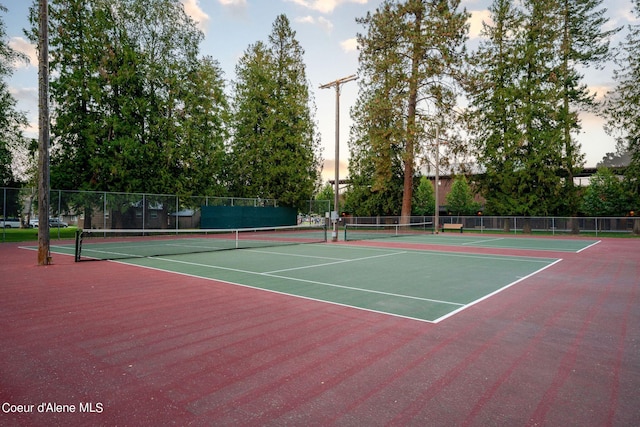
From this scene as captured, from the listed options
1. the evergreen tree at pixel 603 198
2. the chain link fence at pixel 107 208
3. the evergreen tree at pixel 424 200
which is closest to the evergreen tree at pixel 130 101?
the chain link fence at pixel 107 208

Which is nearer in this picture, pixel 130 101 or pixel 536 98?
pixel 130 101

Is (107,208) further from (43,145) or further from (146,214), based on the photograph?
(43,145)

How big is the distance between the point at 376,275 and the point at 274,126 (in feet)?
100

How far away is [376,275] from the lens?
392 inches

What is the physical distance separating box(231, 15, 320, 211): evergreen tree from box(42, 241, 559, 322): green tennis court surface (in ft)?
75.8

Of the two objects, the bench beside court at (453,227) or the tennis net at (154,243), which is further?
the bench beside court at (453,227)

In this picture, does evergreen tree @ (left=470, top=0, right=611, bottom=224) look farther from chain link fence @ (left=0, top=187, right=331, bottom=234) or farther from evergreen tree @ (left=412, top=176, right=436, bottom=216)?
chain link fence @ (left=0, top=187, right=331, bottom=234)

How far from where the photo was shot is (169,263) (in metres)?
12.3

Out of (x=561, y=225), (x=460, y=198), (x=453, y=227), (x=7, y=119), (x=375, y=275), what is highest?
(x=7, y=119)

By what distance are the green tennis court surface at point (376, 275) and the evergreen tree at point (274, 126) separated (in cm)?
2310

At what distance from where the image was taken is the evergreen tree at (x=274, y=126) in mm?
37562

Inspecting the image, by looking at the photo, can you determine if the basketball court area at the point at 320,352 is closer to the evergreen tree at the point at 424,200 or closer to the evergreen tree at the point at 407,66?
the evergreen tree at the point at 407,66

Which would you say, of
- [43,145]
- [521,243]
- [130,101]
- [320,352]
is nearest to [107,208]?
[130,101]

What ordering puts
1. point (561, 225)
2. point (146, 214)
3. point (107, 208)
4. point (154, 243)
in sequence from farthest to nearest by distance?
point (561, 225) → point (146, 214) → point (107, 208) → point (154, 243)
